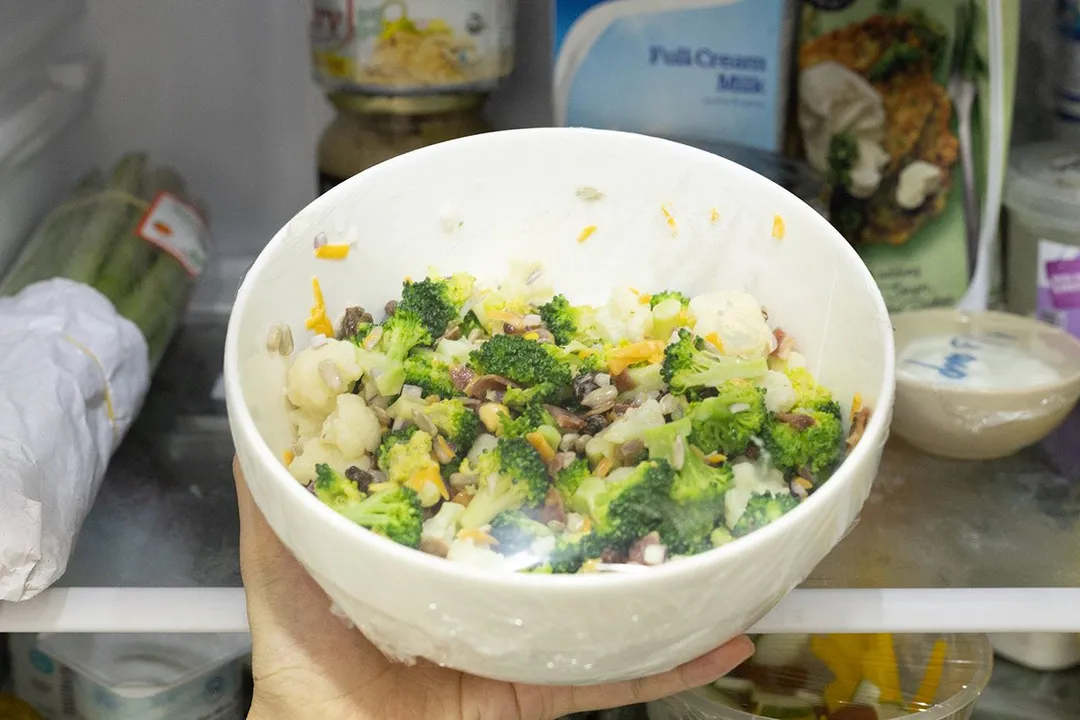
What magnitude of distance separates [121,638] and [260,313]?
1.78ft

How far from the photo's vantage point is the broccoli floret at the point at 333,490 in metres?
0.61

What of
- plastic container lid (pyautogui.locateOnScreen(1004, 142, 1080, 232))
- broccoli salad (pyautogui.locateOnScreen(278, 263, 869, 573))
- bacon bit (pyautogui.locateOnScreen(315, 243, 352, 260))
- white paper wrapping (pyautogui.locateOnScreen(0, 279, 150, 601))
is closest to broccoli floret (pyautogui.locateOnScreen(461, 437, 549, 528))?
broccoli salad (pyautogui.locateOnScreen(278, 263, 869, 573))

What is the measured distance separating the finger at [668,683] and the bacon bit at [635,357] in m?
0.20

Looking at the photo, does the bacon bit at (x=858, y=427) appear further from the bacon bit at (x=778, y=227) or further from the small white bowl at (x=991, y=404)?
the small white bowl at (x=991, y=404)

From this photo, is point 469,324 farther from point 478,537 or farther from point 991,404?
point 991,404

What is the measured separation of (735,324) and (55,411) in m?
0.58

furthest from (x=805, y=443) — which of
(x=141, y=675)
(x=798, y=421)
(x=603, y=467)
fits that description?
(x=141, y=675)

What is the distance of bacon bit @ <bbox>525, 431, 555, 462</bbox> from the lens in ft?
2.15

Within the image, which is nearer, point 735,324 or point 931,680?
point 735,324

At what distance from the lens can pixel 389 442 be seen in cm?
67

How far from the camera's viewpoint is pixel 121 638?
1062 millimetres

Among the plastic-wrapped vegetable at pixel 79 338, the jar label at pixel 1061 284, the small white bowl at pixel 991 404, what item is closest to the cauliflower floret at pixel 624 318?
the small white bowl at pixel 991 404

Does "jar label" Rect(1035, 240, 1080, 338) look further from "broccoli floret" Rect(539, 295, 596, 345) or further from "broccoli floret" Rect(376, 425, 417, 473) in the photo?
"broccoli floret" Rect(376, 425, 417, 473)

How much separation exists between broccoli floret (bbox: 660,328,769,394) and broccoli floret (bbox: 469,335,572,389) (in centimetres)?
7
